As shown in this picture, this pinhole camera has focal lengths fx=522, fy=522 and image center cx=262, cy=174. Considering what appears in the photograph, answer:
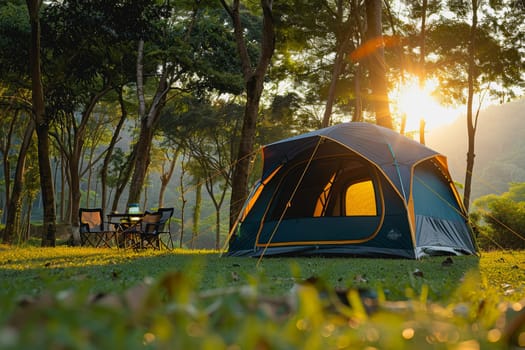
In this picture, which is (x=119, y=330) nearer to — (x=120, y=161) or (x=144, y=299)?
(x=144, y=299)

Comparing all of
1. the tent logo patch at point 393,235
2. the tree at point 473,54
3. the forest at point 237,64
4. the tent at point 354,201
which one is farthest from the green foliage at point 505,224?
the tent logo patch at point 393,235

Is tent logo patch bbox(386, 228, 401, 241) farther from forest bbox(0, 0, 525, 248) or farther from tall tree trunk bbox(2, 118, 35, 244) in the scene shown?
tall tree trunk bbox(2, 118, 35, 244)

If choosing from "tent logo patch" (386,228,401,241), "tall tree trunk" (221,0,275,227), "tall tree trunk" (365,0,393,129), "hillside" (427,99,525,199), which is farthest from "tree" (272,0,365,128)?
"hillside" (427,99,525,199)

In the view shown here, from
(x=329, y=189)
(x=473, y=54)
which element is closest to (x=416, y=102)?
(x=473, y=54)

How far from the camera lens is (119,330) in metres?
0.69

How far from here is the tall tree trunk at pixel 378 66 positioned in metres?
11.8

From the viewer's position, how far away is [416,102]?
720 inches

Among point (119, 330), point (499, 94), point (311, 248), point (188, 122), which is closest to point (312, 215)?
Result: point (311, 248)

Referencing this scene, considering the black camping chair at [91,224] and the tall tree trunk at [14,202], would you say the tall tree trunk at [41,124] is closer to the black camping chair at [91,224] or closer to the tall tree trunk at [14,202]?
the black camping chair at [91,224]

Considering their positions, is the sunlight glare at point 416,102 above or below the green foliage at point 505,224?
above

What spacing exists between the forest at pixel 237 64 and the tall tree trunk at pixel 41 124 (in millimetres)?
24

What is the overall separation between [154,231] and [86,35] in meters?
4.84

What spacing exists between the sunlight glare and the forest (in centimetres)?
22

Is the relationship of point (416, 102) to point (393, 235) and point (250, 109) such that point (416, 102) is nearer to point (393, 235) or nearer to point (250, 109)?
→ point (250, 109)
